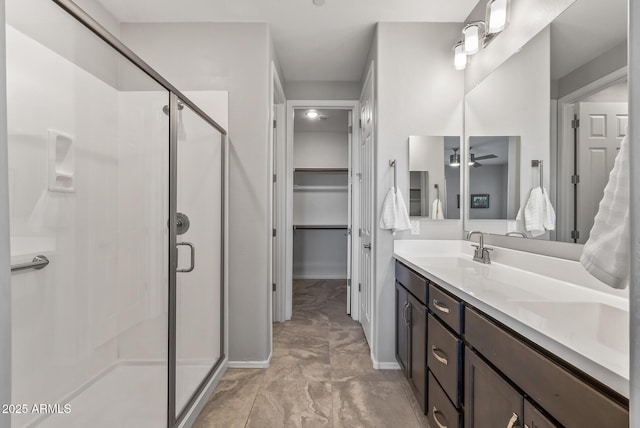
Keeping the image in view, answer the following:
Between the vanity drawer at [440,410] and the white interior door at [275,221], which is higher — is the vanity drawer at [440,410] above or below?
below

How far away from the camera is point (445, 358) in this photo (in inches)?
55.6

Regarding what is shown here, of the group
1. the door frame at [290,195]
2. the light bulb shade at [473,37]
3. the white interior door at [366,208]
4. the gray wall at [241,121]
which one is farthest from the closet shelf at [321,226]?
the light bulb shade at [473,37]

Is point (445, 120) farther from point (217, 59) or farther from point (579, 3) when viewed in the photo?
point (217, 59)

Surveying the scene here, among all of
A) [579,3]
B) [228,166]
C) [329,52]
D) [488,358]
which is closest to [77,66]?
[228,166]

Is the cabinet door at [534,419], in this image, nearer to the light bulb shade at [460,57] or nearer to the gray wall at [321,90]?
the light bulb shade at [460,57]

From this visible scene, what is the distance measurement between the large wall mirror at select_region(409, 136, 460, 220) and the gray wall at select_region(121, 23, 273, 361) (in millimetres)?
1123

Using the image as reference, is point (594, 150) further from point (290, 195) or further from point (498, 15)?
point (290, 195)

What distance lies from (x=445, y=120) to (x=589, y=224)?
4.28ft

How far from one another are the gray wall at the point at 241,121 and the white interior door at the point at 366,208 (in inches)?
33.5

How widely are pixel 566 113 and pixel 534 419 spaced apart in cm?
126

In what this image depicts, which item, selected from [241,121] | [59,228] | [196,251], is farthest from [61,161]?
[241,121]

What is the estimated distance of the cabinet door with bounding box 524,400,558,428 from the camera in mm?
782

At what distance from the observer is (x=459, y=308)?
1281 mm

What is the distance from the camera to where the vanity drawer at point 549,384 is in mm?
639
